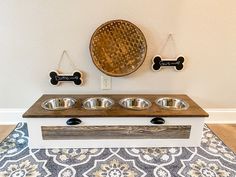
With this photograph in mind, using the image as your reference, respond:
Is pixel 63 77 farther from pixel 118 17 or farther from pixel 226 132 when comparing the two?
pixel 226 132

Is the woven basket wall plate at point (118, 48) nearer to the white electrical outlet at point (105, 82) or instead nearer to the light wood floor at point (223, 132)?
the white electrical outlet at point (105, 82)

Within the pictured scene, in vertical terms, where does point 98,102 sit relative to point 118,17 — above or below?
below

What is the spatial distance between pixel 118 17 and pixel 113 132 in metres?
0.84

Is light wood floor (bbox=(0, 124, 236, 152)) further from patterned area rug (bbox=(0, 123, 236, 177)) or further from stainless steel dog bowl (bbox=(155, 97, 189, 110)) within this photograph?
stainless steel dog bowl (bbox=(155, 97, 189, 110))

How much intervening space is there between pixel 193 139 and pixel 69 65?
41.7 inches

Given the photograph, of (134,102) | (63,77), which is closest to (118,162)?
(134,102)

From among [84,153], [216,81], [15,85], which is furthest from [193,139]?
[15,85]

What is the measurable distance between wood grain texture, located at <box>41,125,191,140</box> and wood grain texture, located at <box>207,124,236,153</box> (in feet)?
1.22

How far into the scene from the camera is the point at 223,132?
1.70 m

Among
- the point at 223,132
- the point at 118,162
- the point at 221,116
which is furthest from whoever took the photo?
the point at 221,116

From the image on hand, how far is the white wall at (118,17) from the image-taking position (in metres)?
1.56

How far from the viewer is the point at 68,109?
1.43 metres

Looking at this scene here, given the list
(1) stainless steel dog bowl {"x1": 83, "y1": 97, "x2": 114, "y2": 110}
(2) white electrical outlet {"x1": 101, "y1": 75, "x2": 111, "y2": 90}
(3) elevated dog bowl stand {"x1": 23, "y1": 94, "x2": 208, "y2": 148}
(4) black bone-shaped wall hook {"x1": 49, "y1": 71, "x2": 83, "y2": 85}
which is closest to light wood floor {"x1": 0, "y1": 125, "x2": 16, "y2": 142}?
(3) elevated dog bowl stand {"x1": 23, "y1": 94, "x2": 208, "y2": 148}

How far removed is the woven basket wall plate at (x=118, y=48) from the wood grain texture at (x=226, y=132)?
32.1 inches
